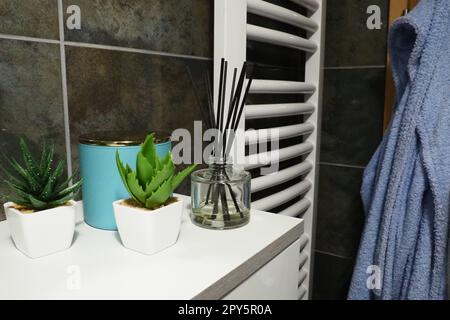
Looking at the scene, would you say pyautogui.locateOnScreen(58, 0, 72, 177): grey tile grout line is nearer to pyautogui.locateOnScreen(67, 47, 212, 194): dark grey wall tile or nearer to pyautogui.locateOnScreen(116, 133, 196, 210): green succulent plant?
pyautogui.locateOnScreen(67, 47, 212, 194): dark grey wall tile

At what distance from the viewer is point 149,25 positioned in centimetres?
64

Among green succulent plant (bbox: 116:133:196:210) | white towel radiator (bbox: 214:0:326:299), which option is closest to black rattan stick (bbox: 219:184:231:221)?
green succulent plant (bbox: 116:133:196:210)

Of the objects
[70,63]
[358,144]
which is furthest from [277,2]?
[70,63]

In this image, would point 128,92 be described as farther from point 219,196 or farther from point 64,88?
point 219,196

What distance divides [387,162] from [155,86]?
51 cm

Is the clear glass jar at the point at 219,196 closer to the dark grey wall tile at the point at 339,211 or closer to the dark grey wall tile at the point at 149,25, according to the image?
the dark grey wall tile at the point at 149,25

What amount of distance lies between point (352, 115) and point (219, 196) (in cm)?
62

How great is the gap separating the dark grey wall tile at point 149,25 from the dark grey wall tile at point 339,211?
0.55 metres

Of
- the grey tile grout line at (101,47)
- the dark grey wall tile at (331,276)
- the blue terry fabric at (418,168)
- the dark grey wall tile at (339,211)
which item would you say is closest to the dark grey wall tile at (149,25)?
the grey tile grout line at (101,47)

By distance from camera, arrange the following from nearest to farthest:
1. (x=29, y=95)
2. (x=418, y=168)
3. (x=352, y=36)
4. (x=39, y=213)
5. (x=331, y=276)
A: (x=39, y=213) → (x=29, y=95) → (x=418, y=168) → (x=352, y=36) → (x=331, y=276)

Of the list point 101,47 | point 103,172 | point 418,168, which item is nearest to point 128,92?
point 101,47

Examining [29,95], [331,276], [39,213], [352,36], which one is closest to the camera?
[39,213]

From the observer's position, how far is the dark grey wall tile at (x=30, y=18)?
0.47m
